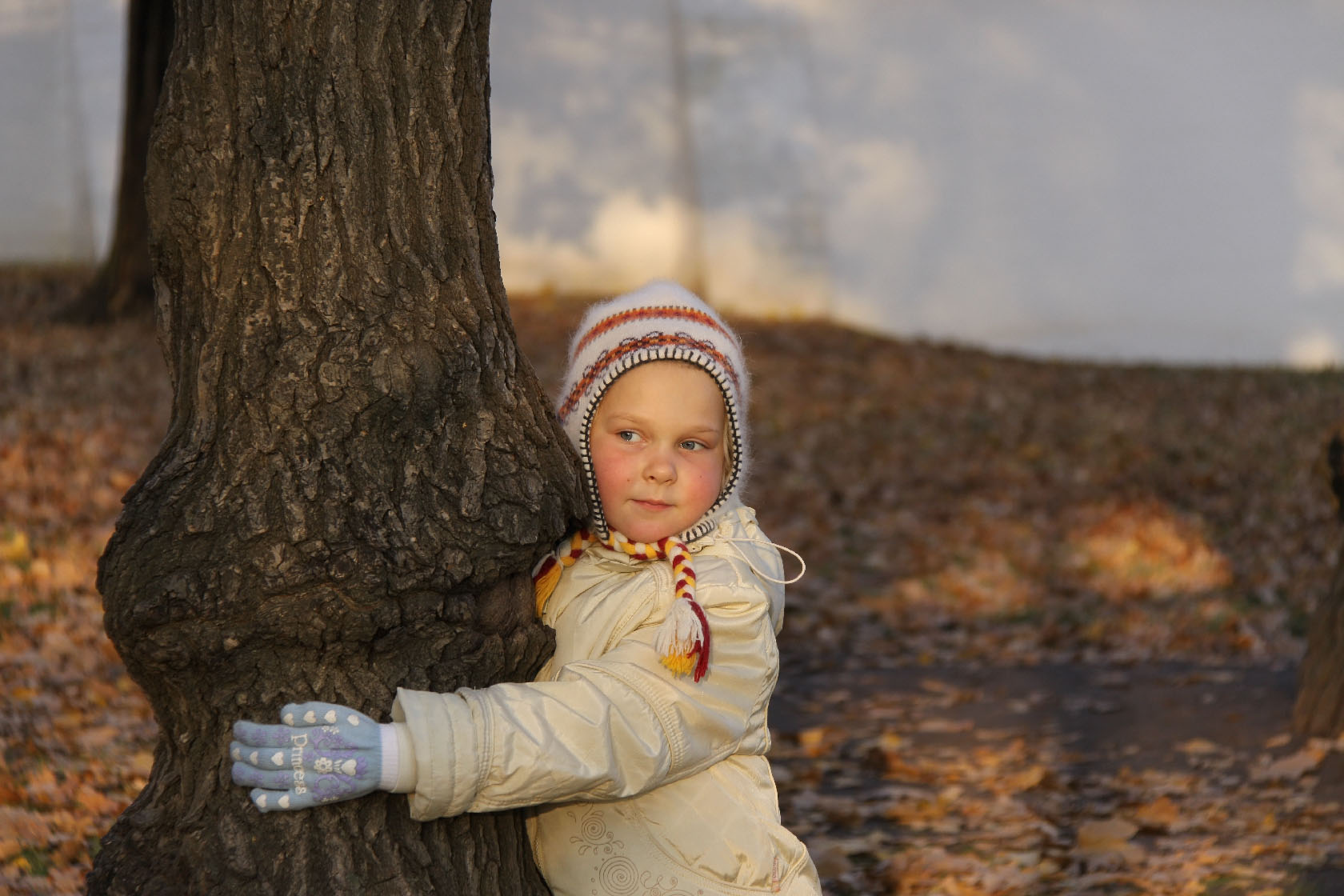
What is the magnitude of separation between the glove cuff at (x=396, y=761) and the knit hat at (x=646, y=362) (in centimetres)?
51

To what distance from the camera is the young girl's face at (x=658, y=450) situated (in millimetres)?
2602

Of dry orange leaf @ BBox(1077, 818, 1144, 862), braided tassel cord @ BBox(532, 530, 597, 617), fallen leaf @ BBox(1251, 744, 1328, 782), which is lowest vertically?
dry orange leaf @ BBox(1077, 818, 1144, 862)

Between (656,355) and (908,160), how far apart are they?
981 cm

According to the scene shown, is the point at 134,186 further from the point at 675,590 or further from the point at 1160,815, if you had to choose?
the point at 675,590

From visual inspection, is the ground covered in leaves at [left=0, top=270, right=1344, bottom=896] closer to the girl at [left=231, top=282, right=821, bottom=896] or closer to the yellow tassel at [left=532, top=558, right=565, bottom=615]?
the girl at [left=231, top=282, right=821, bottom=896]

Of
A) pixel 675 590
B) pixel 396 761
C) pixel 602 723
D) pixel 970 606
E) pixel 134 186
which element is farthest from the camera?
pixel 134 186

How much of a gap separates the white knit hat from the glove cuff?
0.66 metres

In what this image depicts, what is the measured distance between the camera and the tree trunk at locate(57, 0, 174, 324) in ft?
32.4

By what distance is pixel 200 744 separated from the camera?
2301 mm

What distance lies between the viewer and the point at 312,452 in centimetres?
228

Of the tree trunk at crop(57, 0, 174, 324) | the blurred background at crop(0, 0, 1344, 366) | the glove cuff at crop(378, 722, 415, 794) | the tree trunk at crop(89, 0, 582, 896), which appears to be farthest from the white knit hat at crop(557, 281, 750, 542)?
the blurred background at crop(0, 0, 1344, 366)

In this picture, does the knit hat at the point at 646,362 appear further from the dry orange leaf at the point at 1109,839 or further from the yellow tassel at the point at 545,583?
the dry orange leaf at the point at 1109,839

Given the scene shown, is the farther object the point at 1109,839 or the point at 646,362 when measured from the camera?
the point at 1109,839

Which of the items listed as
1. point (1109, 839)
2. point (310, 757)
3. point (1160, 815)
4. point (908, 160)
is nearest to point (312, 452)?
point (310, 757)
